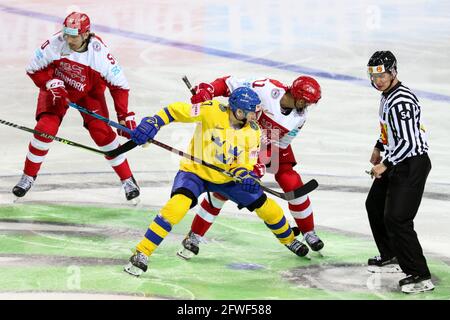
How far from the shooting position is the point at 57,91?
22.7 feet

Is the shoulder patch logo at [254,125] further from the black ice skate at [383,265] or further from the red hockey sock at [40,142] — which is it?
the red hockey sock at [40,142]

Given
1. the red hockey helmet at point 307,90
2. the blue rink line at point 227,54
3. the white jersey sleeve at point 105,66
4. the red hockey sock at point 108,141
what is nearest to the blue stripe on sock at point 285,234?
the red hockey helmet at point 307,90

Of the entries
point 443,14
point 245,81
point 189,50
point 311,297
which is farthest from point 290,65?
point 311,297

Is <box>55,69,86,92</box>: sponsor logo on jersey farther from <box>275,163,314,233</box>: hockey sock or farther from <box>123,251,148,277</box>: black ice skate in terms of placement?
<box>123,251,148,277</box>: black ice skate

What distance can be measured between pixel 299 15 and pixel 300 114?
23.4 feet

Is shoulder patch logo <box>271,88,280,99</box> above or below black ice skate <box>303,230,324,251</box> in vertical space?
above

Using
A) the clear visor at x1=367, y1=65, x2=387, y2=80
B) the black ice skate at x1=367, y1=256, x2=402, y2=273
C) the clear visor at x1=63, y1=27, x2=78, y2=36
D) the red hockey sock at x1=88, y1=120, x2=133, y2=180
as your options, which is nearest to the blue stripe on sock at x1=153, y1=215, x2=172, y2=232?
the black ice skate at x1=367, y1=256, x2=402, y2=273

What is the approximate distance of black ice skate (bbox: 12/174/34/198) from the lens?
281 inches

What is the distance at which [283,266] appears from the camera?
6086 mm

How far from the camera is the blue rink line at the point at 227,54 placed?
1038 cm

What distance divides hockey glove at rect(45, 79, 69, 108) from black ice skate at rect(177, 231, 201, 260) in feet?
4.58

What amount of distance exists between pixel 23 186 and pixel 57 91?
2.30ft

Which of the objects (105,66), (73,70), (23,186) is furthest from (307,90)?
(23,186)
